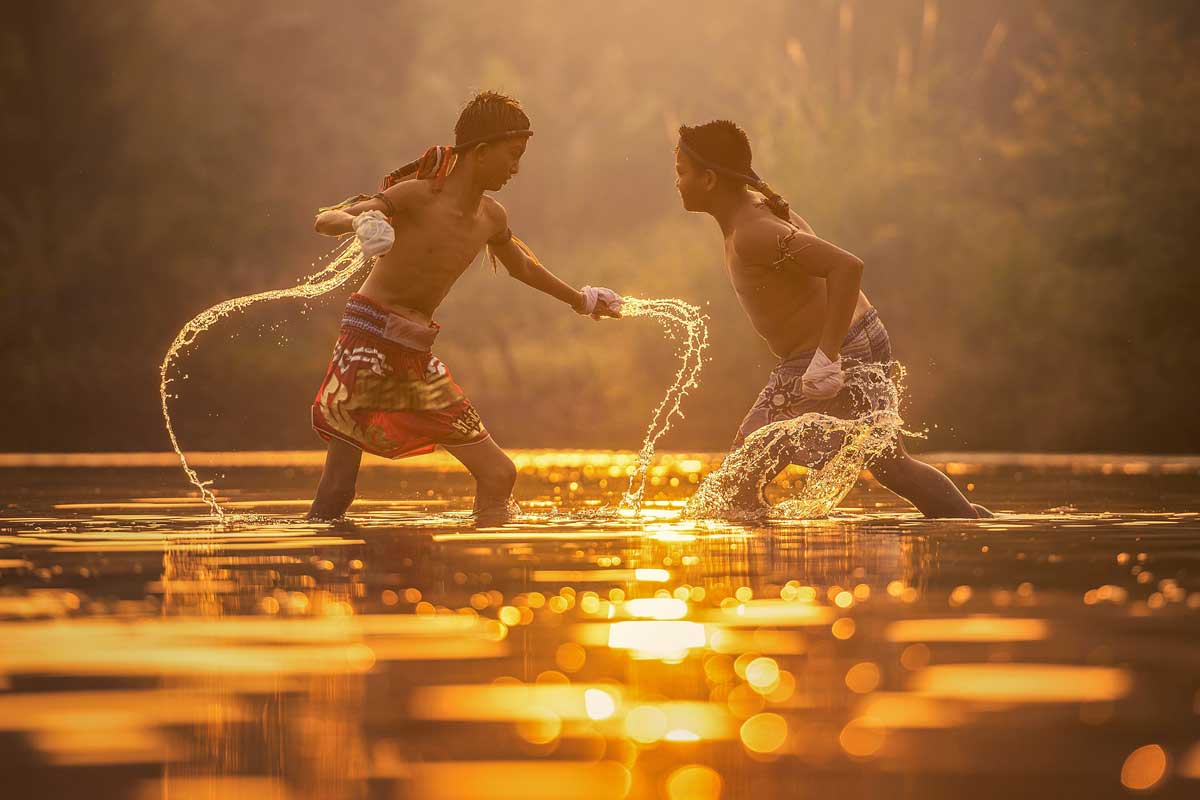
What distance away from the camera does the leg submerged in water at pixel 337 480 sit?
10.0m

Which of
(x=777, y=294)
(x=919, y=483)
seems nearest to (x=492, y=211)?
(x=777, y=294)

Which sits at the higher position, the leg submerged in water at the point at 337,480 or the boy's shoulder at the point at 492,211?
the boy's shoulder at the point at 492,211

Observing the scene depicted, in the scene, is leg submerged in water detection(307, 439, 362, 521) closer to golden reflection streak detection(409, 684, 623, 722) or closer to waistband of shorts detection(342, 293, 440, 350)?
waistband of shorts detection(342, 293, 440, 350)

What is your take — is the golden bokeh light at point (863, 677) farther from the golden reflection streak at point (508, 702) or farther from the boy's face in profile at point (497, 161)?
the boy's face in profile at point (497, 161)

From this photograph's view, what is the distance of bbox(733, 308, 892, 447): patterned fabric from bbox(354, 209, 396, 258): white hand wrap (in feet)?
6.85

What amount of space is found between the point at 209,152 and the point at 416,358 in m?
33.8

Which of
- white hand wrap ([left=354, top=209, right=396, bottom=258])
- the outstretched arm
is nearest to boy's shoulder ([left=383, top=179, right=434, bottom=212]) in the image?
the outstretched arm

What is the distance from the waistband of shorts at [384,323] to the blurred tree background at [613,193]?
2040cm

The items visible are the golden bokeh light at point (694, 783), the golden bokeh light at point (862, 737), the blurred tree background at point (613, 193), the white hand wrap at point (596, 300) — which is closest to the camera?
the golden bokeh light at point (694, 783)

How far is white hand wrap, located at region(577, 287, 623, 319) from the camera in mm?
10766

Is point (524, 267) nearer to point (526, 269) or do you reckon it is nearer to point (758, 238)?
point (526, 269)

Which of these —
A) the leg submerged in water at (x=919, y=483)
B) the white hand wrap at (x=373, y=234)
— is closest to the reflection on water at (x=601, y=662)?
the leg submerged in water at (x=919, y=483)

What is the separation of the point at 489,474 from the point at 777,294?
5.38ft

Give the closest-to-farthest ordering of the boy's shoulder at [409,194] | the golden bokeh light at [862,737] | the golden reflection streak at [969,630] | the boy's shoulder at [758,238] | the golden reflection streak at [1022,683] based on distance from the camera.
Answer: the golden bokeh light at [862,737], the golden reflection streak at [1022,683], the golden reflection streak at [969,630], the boy's shoulder at [409,194], the boy's shoulder at [758,238]
